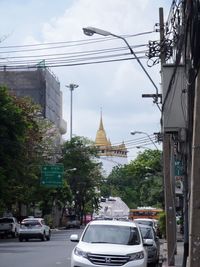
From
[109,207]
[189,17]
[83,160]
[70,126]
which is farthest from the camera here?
[70,126]

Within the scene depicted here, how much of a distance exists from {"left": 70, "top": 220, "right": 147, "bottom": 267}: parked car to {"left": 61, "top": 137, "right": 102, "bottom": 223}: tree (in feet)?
263

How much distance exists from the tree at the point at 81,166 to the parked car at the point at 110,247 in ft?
263

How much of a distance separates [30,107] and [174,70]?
1613 inches

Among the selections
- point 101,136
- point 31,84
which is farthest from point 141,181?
point 101,136

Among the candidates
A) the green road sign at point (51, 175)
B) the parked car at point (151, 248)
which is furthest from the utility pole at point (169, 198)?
the green road sign at point (51, 175)

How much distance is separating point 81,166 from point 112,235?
8182 centimetres

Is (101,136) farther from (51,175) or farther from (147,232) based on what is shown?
(147,232)

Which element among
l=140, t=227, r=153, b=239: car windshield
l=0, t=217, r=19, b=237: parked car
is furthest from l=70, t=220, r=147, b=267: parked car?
l=0, t=217, r=19, b=237: parked car

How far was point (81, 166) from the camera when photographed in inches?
3863

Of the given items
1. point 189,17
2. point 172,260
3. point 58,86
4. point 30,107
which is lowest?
point 172,260

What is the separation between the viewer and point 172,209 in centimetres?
2348

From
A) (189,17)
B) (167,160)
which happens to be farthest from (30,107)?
(189,17)

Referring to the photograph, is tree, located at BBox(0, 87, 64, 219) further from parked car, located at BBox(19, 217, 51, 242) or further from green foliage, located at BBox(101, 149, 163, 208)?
green foliage, located at BBox(101, 149, 163, 208)

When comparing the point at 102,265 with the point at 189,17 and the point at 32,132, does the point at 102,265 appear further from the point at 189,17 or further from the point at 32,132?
the point at 32,132
